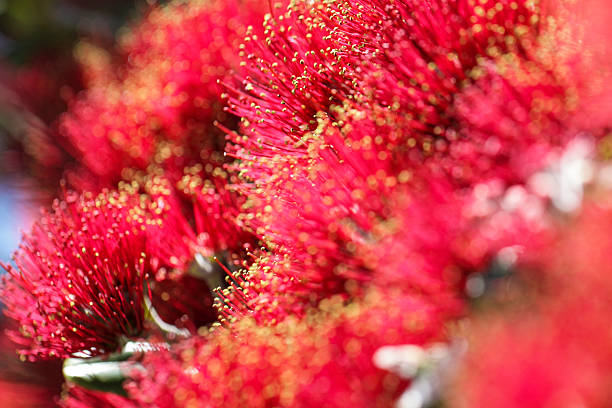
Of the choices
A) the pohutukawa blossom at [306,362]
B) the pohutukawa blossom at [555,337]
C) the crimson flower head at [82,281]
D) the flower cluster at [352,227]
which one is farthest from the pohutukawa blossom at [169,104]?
the pohutukawa blossom at [555,337]

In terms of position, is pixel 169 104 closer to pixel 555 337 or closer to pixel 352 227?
pixel 352 227

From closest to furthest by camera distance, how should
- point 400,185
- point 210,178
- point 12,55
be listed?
point 400,185
point 210,178
point 12,55

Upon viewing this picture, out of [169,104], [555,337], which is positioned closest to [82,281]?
[169,104]

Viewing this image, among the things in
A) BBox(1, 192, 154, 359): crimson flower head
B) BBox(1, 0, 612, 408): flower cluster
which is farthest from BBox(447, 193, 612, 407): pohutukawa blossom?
BBox(1, 192, 154, 359): crimson flower head

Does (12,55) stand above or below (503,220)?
above

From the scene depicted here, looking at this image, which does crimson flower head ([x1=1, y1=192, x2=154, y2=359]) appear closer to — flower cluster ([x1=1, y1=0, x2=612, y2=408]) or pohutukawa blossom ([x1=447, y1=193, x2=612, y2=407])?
flower cluster ([x1=1, y1=0, x2=612, y2=408])

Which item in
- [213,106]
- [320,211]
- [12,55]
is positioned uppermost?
[12,55]

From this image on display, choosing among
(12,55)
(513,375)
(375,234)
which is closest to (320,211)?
(375,234)

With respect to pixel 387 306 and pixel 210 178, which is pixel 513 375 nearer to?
pixel 387 306
